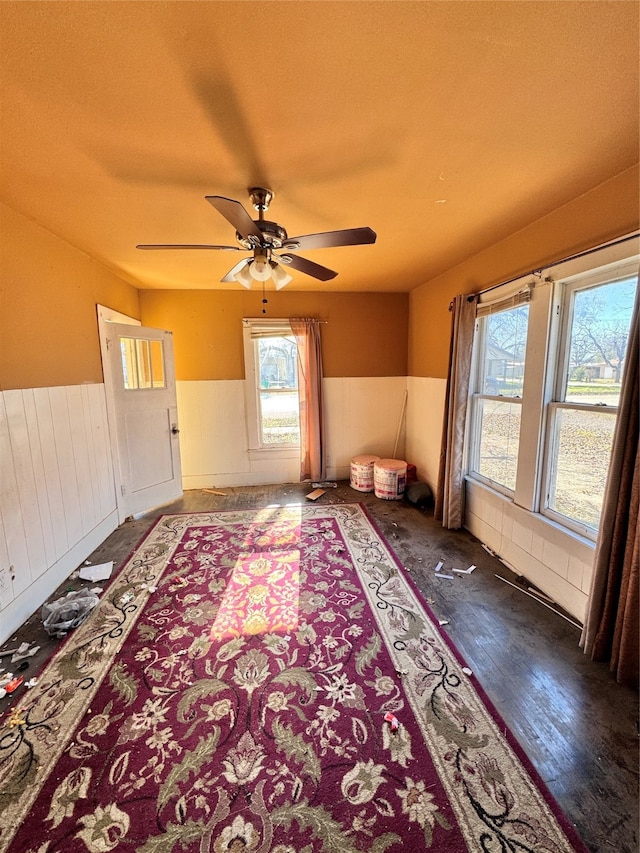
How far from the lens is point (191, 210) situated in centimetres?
215

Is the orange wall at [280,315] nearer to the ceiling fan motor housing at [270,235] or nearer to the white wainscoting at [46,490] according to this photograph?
the white wainscoting at [46,490]

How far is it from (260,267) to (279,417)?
2776mm

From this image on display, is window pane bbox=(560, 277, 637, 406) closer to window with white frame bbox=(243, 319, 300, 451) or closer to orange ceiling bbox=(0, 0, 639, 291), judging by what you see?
orange ceiling bbox=(0, 0, 639, 291)

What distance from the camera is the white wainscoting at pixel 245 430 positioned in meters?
4.51

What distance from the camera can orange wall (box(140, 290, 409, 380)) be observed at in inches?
170

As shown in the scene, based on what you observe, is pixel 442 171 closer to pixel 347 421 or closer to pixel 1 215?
pixel 1 215

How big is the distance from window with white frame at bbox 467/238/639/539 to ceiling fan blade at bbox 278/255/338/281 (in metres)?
1.40

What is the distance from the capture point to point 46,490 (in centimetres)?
241

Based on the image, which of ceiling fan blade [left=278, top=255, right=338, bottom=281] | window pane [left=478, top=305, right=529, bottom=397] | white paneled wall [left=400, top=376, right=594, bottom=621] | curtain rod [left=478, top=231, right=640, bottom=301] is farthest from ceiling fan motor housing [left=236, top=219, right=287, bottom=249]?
white paneled wall [left=400, top=376, right=594, bottom=621]

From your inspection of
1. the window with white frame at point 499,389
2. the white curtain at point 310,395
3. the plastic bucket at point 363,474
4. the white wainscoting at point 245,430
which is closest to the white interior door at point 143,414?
the white wainscoting at point 245,430

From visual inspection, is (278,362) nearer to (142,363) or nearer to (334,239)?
(142,363)

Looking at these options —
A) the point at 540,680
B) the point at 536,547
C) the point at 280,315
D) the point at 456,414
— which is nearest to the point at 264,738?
the point at 540,680

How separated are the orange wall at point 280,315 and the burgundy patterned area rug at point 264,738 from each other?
9.62 ft

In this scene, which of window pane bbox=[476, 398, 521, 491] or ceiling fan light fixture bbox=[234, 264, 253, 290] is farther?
window pane bbox=[476, 398, 521, 491]
